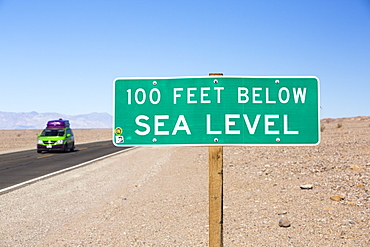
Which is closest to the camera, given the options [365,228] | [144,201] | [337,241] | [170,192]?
[337,241]

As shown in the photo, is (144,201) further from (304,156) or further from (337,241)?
(304,156)

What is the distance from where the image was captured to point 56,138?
28.4 meters

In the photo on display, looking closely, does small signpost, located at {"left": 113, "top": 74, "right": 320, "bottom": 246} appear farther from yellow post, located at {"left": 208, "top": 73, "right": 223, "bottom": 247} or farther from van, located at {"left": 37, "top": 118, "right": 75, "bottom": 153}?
van, located at {"left": 37, "top": 118, "right": 75, "bottom": 153}

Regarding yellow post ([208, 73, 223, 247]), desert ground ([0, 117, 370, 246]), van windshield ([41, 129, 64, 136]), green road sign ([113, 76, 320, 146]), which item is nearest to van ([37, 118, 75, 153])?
van windshield ([41, 129, 64, 136])

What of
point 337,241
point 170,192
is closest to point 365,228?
point 337,241

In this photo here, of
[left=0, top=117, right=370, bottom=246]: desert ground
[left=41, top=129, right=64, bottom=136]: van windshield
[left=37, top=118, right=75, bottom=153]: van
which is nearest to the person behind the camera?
[left=0, top=117, right=370, bottom=246]: desert ground

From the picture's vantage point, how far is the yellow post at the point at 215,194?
3547 millimetres

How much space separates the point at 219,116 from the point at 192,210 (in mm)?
4824

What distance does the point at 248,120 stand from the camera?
11.7 feet

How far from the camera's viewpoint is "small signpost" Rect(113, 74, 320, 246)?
355 cm

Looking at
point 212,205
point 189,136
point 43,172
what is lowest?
point 43,172

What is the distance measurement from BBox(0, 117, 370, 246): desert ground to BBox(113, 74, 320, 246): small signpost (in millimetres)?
2568

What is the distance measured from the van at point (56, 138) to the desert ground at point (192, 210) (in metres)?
15.3

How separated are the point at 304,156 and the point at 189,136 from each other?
1471 cm
